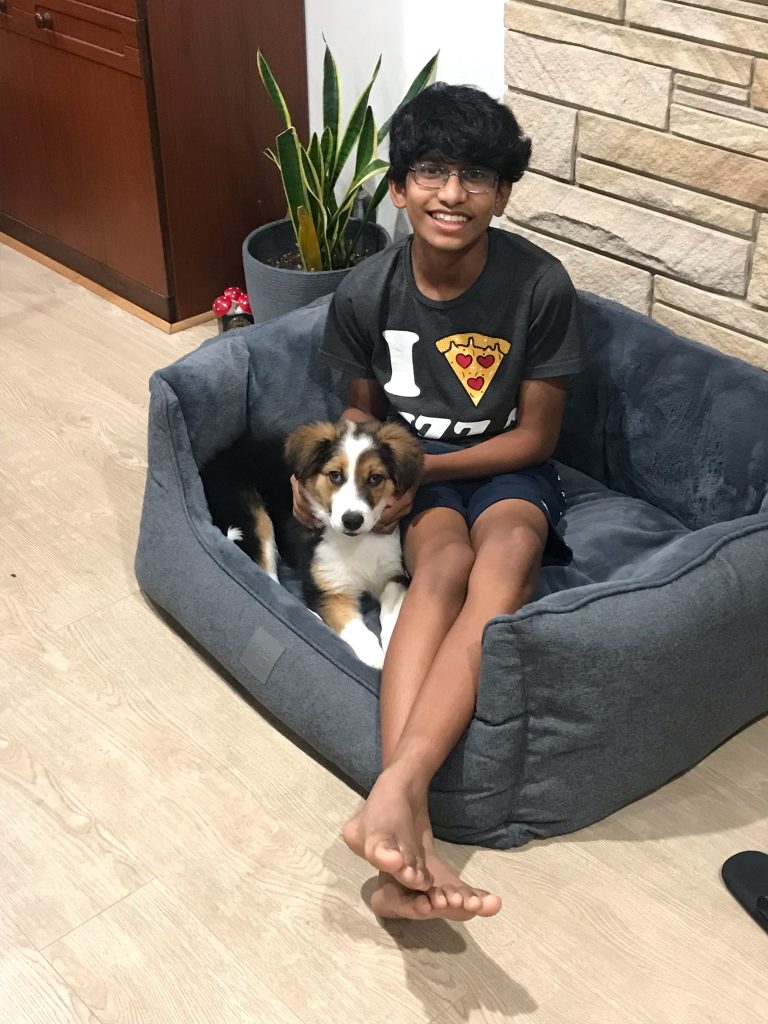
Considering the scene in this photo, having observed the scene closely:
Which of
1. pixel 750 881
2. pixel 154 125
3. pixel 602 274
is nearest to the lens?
pixel 750 881

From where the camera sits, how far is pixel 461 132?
6.47 feet

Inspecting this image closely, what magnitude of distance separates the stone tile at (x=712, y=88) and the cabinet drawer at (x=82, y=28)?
146 centimetres

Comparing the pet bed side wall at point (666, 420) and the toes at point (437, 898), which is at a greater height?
the pet bed side wall at point (666, 420)

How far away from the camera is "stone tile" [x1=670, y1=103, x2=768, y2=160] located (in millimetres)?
2240

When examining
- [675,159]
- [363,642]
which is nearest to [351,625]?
[363,642]

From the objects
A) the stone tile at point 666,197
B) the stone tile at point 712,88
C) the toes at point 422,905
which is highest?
the stone tile at point 712,88

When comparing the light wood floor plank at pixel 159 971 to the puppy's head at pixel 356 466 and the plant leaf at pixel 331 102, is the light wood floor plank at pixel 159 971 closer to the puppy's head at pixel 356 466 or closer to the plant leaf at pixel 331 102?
the puppy's head at pixel 356 466

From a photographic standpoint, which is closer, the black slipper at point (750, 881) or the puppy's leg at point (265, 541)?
the black slipper at point (750, 881)

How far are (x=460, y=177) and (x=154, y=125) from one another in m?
1.45

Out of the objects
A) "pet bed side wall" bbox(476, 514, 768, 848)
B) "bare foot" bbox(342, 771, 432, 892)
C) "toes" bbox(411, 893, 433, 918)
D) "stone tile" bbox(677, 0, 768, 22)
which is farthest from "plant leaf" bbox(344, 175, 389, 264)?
"toes" bbox(411, 893, 433, 918)

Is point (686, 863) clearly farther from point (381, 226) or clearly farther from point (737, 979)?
point (381, 226)

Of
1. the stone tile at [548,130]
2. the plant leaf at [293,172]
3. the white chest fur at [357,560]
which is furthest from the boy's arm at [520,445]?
the plant leaf at [293,172]

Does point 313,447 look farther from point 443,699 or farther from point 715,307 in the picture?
point 715,307

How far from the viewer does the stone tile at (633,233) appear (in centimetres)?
240
